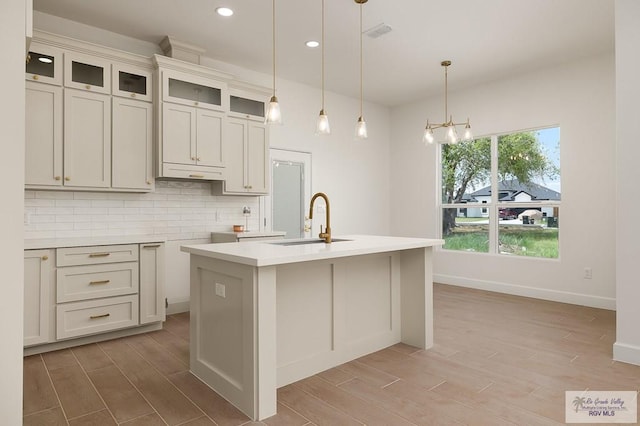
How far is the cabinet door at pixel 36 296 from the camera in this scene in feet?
10.0

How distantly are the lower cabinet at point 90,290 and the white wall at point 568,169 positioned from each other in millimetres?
4226

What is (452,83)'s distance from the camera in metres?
5.57

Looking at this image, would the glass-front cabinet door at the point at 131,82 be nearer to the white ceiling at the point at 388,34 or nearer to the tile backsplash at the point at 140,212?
the white ceiling at the point at 388,34

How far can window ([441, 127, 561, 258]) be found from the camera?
509 cm

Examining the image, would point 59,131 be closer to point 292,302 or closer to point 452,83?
point 292,302

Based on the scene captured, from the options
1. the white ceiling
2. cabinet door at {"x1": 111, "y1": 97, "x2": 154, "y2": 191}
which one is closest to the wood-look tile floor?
cabinet door at {"x1": 111, "y1": 97, "x2": 154, "y2": 191}

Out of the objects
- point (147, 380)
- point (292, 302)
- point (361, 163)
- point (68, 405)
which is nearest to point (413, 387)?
point (292, 302)

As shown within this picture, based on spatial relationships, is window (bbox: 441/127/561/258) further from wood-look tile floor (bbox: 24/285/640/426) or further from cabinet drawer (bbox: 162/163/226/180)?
cabinet drawer (bbox: 162/163/226/180)

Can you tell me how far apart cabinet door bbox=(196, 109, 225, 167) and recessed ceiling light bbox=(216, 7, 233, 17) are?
97 cm

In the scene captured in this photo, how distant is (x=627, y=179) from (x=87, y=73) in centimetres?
442

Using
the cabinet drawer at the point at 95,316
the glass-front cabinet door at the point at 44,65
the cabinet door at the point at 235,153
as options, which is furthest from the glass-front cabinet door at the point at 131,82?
the cabinet drawer at the point at 95,316

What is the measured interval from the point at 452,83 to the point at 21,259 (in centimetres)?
534

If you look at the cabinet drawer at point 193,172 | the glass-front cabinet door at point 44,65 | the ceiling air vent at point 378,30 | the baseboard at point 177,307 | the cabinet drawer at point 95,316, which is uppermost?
the ceiling air vent at point 378,30

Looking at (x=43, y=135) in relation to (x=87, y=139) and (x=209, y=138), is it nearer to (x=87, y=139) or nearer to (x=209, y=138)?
(x=87, y=139)
